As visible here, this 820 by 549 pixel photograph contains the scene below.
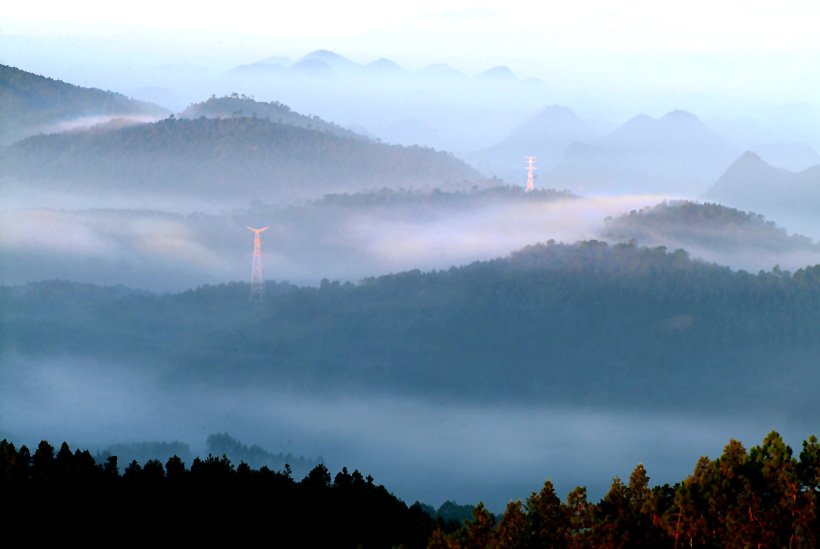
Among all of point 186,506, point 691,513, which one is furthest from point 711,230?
point 691,513

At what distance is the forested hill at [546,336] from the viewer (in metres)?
158

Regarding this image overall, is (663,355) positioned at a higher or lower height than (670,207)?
lower

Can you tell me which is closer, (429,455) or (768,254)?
(429,455)

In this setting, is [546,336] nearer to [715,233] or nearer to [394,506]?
[715,233]

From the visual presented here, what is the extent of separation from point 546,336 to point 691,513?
478 ft

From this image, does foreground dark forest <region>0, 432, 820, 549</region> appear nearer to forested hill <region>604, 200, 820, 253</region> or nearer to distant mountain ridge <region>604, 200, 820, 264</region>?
distant mountain ridge <region>604, 200, 820, 264</region>

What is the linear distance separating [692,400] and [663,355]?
8.90 m

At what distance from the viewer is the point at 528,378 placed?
169875mm

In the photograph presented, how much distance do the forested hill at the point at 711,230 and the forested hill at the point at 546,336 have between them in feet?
99.6

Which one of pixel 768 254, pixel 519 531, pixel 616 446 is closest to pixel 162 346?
pixel 616 446

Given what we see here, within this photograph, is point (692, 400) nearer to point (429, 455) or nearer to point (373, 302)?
point (429, 455)

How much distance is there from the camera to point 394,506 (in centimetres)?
4022

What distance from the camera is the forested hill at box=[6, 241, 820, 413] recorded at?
15838cm

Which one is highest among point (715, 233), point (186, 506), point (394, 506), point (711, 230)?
point (711, 230)
